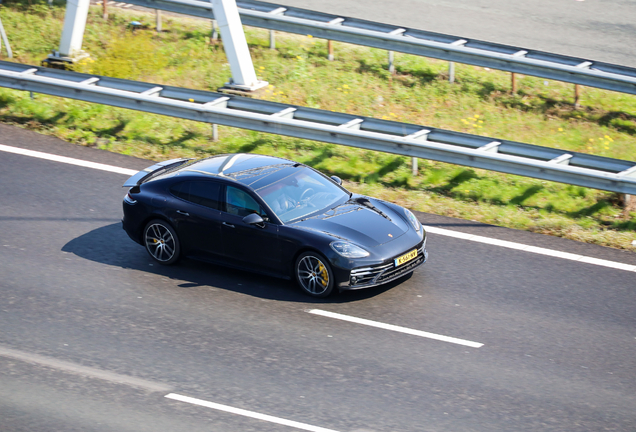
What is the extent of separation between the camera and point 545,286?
9.59 metres

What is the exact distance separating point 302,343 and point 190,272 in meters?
2.34

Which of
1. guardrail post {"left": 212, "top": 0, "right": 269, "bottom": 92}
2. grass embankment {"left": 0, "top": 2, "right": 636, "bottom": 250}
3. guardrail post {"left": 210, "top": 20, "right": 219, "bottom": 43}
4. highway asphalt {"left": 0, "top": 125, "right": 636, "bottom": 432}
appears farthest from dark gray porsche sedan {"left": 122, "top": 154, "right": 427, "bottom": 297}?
guardrail post {"left": 210, "top": 20, "right": 219, "bottom": 43}

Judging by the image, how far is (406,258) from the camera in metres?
9.24

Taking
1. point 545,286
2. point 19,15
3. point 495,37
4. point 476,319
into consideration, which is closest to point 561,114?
point 495,37

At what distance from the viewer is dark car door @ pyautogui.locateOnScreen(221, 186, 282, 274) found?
9.34m

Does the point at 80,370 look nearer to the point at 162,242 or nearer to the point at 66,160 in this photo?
the point at 162,242

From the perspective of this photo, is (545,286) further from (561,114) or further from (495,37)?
(495,37)

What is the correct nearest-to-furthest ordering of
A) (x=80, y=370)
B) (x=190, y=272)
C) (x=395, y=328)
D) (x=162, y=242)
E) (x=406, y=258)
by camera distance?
(x=80, y=370) → (x=395, y=328) → (x=406, y=258) → (x=190, y=272) → (x=162, y=242)

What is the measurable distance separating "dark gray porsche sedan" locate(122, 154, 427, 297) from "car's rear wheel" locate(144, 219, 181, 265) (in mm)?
13

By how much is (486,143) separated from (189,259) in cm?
519

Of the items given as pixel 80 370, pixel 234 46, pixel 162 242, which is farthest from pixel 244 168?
pixel 234 46

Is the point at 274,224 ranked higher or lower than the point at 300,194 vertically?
lower

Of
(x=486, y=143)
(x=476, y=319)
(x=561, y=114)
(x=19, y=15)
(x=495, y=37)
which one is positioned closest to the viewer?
(x=476, y=319)

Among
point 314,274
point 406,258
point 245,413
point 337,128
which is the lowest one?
point 245,413
